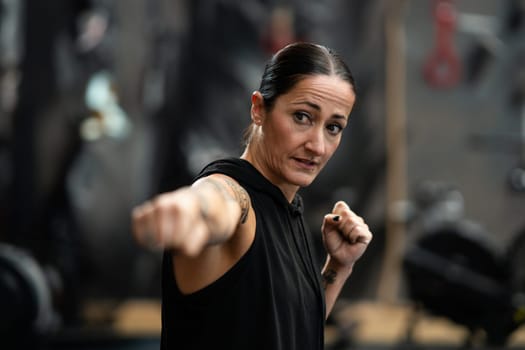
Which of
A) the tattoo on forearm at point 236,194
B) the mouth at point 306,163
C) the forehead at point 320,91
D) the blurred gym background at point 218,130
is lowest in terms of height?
the tattoo on forearm at point 236,194

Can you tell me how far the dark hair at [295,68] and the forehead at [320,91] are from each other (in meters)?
0.01

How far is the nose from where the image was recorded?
1449 millimetres

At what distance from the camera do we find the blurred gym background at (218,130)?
588 centimetres

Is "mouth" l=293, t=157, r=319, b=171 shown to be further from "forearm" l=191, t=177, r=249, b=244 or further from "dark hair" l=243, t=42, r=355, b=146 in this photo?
"forearm" l=191, t=177, r=249, b=244

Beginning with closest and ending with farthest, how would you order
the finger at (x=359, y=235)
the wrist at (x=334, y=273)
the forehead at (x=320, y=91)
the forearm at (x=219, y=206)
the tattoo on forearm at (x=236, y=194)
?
1. the forearm at (x=219, y=206)
2. the tattoo on forearm at (x=236, y=194)
3. the forehead at (x=320, y=91)
4. the finger at (x=359, y=235)
5. the wrist at (x=334, y=273)

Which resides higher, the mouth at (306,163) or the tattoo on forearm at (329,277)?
the mouth at (306,163)

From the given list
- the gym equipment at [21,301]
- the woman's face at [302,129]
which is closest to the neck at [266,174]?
the woman's face at [302,129]

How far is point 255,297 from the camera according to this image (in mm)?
1296

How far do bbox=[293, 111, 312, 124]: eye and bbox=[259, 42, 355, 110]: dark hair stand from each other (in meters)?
0.05

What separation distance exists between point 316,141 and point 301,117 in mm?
59

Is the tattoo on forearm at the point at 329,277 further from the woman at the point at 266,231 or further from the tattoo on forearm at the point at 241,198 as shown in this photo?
the tattoo on forearm at the point at 241,198

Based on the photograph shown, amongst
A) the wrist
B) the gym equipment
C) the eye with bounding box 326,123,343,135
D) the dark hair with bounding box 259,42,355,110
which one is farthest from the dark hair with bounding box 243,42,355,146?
the gym equipment

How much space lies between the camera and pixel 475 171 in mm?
6555

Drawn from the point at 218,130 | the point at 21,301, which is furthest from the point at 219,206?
the point at 218,130
